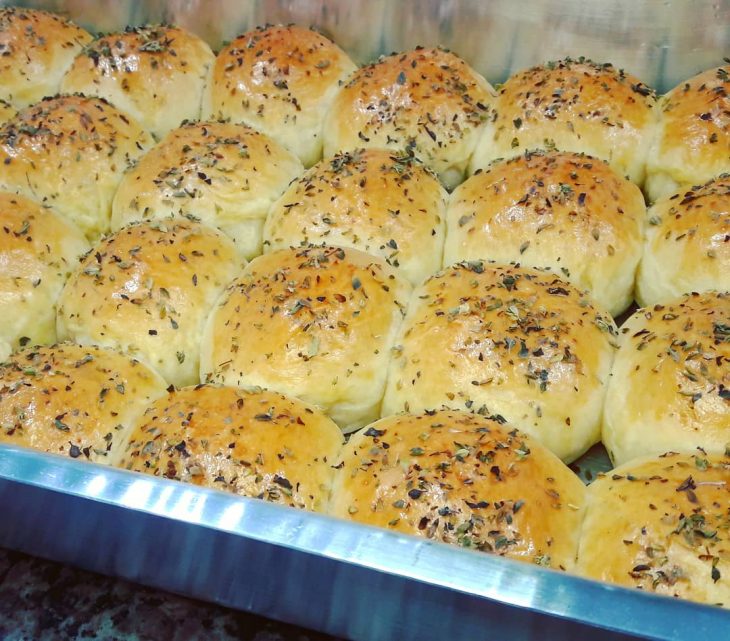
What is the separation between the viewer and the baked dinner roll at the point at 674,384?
79.2 inches

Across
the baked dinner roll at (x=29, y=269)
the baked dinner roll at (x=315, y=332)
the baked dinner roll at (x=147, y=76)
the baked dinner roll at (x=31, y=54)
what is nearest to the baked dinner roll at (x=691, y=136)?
the baked dinner roll at (x=315, y=332)

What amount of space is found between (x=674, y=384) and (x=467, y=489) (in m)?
0.71

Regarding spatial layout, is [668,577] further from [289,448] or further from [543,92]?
[543,92]

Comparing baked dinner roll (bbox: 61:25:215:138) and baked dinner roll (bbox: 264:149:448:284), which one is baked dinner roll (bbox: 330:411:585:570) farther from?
baked dinner roll (bbox: 61:25:215:138)

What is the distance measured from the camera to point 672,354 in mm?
2117

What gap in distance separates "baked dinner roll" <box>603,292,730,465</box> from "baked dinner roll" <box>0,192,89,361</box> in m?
1.92

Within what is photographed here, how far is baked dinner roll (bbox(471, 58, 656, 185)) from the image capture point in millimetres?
2877

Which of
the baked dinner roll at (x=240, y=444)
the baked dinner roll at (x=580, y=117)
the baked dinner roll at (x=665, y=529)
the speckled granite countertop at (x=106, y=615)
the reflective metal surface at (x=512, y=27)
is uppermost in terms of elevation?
the reflective metal surface at (x=512, y=27)

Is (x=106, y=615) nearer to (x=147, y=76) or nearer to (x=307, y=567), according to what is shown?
(x=307, y=567)

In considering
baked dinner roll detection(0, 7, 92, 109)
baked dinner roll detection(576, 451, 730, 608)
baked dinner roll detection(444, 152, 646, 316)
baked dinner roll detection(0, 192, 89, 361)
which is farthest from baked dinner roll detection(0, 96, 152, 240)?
baked dinner roll detection(576, 451, 730, 608)

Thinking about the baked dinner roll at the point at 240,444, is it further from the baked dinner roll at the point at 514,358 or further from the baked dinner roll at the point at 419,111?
the baked dinner roll at the point at 419,111

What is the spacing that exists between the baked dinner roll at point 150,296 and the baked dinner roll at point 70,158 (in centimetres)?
45

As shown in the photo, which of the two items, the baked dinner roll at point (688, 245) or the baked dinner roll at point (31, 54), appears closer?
the baked dinner roll at point (688, 245)

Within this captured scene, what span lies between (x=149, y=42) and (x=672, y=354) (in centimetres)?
265
